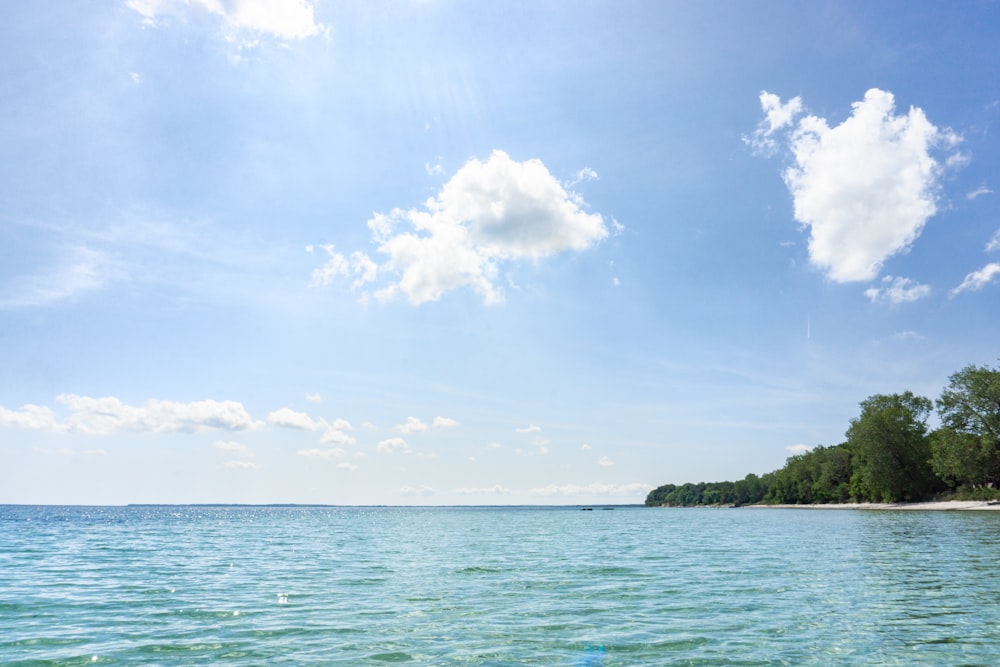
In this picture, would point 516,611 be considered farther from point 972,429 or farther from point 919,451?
point 919,451

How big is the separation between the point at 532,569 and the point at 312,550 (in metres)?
24.3

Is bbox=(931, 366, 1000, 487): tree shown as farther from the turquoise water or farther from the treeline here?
the turquoise water

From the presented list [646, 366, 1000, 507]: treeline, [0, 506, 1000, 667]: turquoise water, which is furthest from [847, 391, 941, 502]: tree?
[0, 506, 1000, 667]: turquoise water

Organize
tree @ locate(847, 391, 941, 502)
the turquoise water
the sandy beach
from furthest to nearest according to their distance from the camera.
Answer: tree @ locate(847, 391, 941, 502) → the sandy beach → the turquoise water

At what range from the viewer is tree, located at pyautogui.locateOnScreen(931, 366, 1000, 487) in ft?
336

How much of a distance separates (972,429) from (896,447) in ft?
73.3

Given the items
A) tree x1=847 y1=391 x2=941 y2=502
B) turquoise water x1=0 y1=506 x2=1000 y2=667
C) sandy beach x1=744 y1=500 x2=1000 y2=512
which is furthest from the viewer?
tree x1=847 y1=391 x2=941 y2=502

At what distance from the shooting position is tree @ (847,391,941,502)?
128000 mm

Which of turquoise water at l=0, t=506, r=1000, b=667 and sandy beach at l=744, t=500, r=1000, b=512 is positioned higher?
turquoise water at l=0, t=506, r=1000, b=667

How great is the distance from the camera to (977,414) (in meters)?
105

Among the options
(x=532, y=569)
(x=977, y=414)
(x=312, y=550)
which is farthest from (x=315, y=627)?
(x=977, y=414)

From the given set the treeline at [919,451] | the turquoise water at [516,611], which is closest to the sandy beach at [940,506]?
the treeline at [919,451]

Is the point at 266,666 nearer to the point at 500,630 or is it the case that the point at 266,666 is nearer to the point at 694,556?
the point at 500,630

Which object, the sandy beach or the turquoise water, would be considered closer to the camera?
the turquoise water
